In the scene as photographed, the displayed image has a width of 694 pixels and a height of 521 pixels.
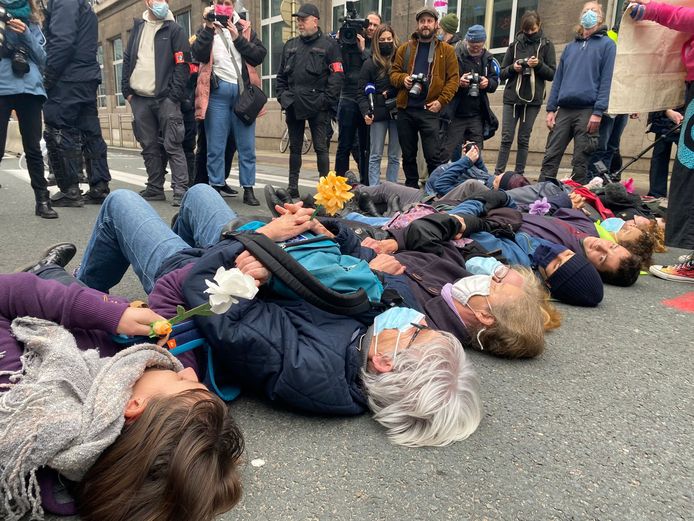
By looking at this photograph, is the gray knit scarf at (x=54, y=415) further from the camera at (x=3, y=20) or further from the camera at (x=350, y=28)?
the camera at (x=350, y=28)

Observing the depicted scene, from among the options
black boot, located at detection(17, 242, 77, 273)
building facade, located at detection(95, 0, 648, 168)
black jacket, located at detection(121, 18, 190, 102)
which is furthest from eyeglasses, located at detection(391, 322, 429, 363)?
building facade, located at detection(95, 0, 648, 168)

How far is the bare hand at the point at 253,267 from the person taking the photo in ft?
6.09

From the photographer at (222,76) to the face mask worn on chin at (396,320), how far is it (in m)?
4.30

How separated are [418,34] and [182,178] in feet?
10.0

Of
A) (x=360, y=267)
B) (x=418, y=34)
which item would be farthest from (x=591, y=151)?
(x=360, y=267)

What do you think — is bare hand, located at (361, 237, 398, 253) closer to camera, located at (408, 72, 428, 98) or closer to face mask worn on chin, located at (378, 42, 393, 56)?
camera, located at (408, 72, 428, 98)

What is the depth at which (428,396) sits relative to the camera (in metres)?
1.73

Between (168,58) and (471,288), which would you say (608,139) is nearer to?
(168,58)

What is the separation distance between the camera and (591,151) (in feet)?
19.7

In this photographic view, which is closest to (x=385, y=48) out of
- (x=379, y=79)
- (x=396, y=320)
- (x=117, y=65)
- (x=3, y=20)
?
(x=379, y=79)

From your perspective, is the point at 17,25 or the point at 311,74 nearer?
the point at 17,25

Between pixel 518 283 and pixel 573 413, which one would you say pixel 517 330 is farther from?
pixel 573 413

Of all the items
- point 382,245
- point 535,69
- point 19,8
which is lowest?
point 382,245

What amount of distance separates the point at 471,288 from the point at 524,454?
0.84 meters
